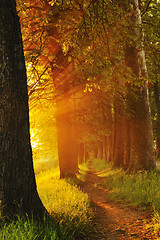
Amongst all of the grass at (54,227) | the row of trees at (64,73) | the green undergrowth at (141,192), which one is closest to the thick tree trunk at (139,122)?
the row of trees at (64,73)

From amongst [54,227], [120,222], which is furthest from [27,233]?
[120,222]

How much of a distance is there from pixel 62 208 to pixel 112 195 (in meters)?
4.13

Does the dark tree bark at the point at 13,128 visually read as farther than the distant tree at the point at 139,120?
No

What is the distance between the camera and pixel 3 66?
14.2 feet

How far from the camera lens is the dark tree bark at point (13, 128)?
13.9 ft

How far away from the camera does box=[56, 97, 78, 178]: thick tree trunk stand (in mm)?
12523

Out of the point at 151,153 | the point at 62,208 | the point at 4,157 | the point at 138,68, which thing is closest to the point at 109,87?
the point at 138,68

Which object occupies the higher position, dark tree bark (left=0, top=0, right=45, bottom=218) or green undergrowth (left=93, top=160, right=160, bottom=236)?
dark tree bark (left=0, top=0, right=45, bottom=218)

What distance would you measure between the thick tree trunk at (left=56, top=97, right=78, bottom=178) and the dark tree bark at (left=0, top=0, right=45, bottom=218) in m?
7.95

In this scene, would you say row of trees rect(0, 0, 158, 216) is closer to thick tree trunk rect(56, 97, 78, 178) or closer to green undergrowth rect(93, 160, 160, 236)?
thick tree trunk rect(56, 97, 78, 178)

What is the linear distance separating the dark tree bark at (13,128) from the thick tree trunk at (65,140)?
7949 mm

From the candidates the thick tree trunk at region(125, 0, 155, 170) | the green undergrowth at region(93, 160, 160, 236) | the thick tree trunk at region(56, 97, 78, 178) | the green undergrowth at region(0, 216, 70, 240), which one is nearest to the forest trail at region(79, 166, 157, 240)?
the green undergrowth at region(93, 160, 160, 236)

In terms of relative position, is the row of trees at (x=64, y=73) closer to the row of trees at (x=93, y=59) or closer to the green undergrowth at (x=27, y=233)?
the row of trees at (x=93, y=59)

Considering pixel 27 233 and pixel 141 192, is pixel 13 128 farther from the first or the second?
pixel 141 192
